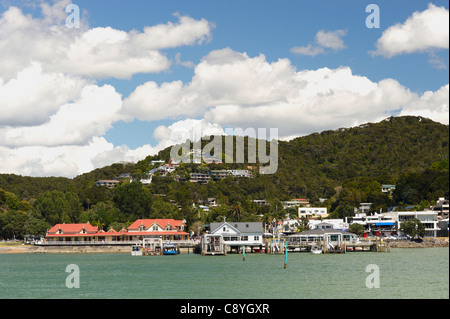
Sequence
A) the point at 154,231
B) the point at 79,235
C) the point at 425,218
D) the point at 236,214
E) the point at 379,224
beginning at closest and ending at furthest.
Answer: the point at 79,235, the point at 154,231, the point at 425,218, the point at 379,224, the point at 236,214

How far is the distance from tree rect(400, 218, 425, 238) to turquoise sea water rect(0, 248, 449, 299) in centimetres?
5095

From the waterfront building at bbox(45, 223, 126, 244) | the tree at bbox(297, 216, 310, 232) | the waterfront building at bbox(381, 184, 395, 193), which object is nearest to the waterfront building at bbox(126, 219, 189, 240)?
the waterfront building at bbox(45, 223, 126, 244)

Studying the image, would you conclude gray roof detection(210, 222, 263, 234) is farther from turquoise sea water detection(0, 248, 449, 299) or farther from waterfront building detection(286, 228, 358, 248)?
turquoise sea water detection(0, 248, 449, 299)

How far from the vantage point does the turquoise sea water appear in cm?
4419

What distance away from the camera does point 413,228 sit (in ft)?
394

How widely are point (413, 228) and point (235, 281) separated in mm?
77532

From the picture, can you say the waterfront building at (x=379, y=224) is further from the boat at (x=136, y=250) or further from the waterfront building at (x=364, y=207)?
the boat at (x=136, y=250)

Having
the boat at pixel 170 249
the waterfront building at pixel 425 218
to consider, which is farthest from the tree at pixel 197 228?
the waterfront building at pixel 425 218

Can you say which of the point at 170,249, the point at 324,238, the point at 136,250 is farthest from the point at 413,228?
the point at 136,250

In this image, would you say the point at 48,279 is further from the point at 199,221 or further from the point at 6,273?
the point at 199,221

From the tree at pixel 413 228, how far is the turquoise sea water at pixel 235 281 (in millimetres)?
50955
